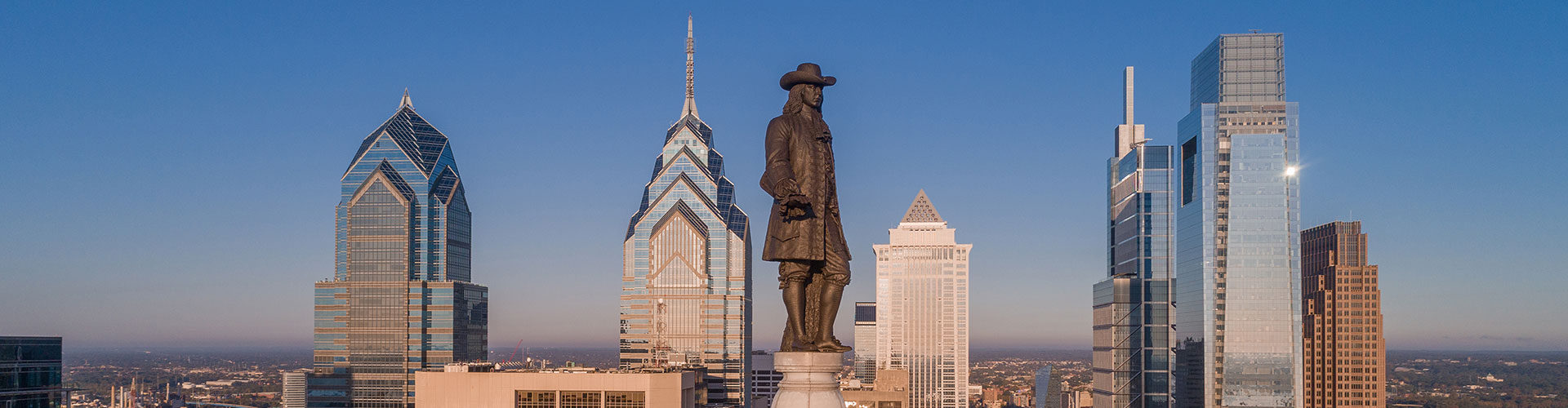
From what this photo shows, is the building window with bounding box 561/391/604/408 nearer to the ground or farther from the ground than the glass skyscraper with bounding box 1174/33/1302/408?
nearer to the ground

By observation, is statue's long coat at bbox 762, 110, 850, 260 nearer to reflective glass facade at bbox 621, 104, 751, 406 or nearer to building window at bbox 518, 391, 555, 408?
building window at bbox 518, 391, 555, 408

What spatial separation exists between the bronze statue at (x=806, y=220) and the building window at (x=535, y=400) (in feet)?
181

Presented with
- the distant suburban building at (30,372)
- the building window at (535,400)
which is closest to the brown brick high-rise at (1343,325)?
the building window at (535,400)

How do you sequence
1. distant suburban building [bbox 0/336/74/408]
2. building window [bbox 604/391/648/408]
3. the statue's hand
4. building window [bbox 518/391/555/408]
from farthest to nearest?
building window [bbox 604/391/648/408]
building window [bbox 518/391/555/408]
distant suburban building [bbox 0/336/74/408]
the statue's hand

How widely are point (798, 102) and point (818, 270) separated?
5.11 feet

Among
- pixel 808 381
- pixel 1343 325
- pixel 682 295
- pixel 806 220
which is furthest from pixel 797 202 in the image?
pixel 682 295

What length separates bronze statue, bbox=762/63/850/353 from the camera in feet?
36.2

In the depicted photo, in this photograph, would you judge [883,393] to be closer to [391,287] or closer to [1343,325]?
[1343,325]

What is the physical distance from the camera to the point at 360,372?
14700 centimetres

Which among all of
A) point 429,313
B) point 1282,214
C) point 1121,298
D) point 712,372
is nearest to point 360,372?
point 429,313

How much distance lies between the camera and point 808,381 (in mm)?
11023

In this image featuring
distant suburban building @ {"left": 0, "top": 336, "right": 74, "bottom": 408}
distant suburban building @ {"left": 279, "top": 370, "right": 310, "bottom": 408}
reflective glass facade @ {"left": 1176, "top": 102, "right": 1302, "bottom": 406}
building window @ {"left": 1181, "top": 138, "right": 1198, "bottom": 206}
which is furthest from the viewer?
distant suburban building @ {"left": 279, "top": 370, "right": 310, "bottom": 408}

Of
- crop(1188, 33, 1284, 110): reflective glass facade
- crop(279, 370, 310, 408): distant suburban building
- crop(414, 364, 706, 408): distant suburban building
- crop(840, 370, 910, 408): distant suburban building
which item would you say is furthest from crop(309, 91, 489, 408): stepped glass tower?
crop(1188, 33, 1284, 110): reflective glass facade

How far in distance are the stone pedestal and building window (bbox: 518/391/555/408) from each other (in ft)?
183
